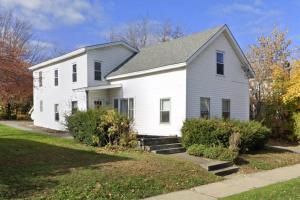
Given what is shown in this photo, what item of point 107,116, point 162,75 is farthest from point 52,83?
point 107,116

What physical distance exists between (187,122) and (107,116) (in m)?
3.88

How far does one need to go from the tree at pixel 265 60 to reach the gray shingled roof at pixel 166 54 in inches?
287

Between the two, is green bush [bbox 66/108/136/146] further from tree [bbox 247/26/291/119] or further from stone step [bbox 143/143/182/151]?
tree [bbox 247/26/291/119]

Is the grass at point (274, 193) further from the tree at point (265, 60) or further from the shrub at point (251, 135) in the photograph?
the tree at point (265, 60)

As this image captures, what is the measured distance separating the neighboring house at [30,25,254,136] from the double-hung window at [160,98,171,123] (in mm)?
11

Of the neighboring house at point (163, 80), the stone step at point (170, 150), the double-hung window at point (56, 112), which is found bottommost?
the stone step at point (170, 150)

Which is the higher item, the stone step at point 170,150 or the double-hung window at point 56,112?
the double-hung window at point 56,112

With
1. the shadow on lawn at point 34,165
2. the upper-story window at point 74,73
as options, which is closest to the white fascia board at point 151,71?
the upper-story window at point 74,73

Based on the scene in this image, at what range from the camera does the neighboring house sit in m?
18.1

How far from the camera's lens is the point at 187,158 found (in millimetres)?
13242

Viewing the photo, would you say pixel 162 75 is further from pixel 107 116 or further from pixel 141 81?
pixel 107 116

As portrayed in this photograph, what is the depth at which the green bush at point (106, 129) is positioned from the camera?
49.3ft

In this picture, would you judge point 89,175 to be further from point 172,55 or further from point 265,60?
point 265,60

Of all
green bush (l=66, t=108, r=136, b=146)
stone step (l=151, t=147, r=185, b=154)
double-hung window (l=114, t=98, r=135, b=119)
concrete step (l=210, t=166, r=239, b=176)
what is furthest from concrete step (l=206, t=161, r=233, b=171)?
double-hung window (l=114, t=98, r=135, b=119)
